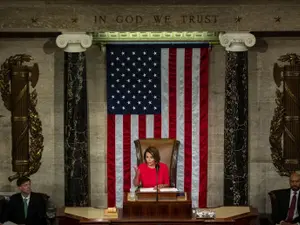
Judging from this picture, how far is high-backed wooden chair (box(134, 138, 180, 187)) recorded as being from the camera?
47.9 ft

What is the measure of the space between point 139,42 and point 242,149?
2.79 m

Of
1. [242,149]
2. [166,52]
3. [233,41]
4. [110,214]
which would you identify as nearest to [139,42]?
[166,52]

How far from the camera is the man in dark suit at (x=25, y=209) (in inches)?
542

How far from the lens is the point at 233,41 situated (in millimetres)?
14414

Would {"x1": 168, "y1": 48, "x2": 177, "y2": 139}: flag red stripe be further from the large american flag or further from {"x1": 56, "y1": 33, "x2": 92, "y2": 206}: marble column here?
{"x1": 56, "y1": 33, "x2": 92, "y2": 206}: marble column

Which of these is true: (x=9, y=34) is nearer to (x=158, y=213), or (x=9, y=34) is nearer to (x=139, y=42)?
(x=139, y=42)

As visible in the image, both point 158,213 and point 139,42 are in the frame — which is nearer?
point 158,213

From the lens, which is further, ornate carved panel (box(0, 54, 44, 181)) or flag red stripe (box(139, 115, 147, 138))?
flag red stripe (box(139, 115, 147, 138))

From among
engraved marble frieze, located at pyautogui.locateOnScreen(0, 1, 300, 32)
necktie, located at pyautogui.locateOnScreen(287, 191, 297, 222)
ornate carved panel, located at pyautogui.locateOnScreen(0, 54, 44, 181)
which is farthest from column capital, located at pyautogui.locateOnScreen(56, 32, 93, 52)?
necktie, located at pyautogui.locateOnScreen(287, 191, 297, 222)

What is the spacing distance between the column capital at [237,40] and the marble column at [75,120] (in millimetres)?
2446

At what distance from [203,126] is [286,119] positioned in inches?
62.3

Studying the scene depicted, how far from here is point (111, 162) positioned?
50.3 feet

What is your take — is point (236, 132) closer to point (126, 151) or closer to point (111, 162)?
point (126, 151)

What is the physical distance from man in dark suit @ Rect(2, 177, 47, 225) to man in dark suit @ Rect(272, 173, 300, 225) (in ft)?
13.5
